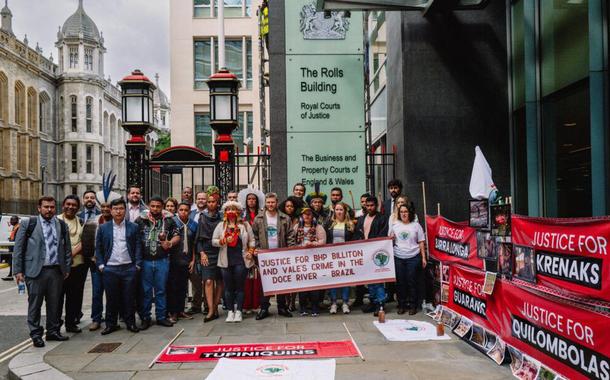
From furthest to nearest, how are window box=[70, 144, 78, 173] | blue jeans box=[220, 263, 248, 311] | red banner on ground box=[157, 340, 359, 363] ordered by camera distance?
window box=[70, 144, 78, 173], blue jeans box=[220, 263, 248, 311], red banner on ground box=[157, 340, 359, 363]

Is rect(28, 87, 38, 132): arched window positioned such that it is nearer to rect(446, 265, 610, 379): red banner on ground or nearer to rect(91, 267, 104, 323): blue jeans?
rect(91, 267, 104, 323): blue jeans

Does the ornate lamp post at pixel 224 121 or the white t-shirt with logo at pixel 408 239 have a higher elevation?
the ornate lamp post at pixel 224 121

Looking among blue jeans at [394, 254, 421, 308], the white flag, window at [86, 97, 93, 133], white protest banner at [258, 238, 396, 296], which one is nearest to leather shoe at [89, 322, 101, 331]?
white protest banner at [258, 238, 396, 296]

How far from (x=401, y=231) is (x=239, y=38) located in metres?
25.5

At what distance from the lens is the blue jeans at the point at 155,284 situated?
27.5 feet

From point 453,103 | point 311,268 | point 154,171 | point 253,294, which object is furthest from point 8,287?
point 453,103

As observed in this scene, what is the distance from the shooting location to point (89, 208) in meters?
9.12

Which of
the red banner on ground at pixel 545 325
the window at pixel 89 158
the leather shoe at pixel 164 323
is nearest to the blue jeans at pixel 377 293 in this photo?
the red banner on ground at pixel 545 325

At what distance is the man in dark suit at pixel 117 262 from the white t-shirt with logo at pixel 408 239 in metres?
4.05

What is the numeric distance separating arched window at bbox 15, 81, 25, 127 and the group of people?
179 ft

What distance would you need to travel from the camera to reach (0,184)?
2041 inches

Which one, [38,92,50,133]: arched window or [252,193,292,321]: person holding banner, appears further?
[38,92,50,133]: arched window

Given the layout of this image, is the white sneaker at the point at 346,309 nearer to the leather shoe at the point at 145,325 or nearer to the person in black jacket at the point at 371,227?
the person in black jacket at the point at 371,227

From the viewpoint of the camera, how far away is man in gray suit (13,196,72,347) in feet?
24.2
